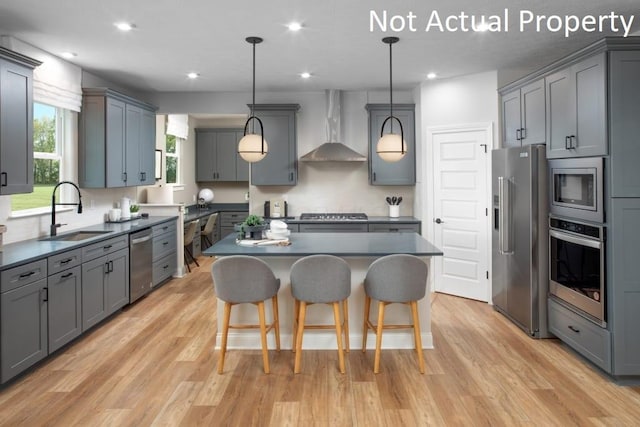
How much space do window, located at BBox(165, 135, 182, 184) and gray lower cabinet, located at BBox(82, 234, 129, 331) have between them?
3.42 meters

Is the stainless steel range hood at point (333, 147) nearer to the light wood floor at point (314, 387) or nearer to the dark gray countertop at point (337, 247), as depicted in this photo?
the dark gray countertop at point (337, 247)

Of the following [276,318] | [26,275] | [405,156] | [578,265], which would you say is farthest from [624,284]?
[26,275]

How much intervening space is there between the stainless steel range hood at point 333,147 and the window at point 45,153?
9.48 ft

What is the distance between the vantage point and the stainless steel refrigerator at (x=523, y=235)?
4117 mm

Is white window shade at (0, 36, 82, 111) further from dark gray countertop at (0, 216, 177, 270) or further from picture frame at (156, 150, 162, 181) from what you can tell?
picture frame at (156, 150, 162, 181)

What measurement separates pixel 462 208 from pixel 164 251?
12.5ft

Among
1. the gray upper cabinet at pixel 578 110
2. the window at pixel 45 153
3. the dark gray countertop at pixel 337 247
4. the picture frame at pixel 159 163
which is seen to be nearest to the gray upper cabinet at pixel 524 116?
the gray upper cabinet at pixel 578 110

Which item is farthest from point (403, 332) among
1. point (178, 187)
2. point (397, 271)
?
point (178, 187)

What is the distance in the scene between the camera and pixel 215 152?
9.56 meters

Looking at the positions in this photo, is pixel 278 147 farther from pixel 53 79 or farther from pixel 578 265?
pixel 578 265

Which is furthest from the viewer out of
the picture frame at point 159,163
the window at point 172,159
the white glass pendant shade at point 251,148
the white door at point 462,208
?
the window at point 172,159

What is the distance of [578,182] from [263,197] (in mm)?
4256

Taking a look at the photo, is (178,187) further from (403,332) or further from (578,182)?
(578,182)

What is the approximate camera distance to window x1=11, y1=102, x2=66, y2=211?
4.68 m
